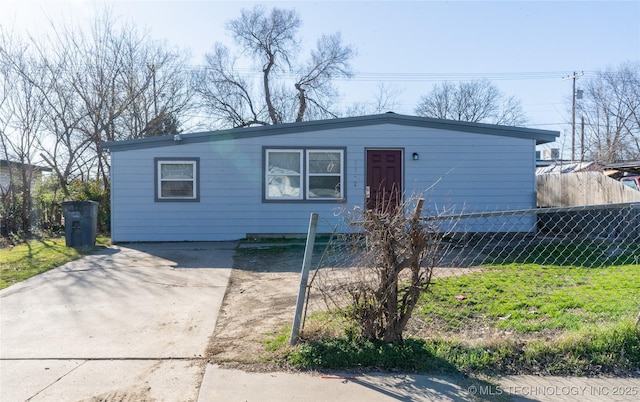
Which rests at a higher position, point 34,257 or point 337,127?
point 337,127

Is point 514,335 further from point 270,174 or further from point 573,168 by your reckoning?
point 573,168

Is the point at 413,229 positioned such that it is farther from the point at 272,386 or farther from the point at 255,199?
the point at 255,199

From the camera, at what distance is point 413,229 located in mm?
3695

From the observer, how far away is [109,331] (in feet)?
15.8

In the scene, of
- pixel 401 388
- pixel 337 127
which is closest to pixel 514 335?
pixel 401 388

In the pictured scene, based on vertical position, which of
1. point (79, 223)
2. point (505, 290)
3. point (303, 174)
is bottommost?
point (505, 290)

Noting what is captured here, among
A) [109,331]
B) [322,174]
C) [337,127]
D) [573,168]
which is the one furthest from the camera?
[573,168]

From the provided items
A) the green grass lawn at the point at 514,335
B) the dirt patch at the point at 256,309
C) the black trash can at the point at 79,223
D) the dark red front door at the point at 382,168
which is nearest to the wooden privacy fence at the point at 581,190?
the dark red front door at the point at 382,168

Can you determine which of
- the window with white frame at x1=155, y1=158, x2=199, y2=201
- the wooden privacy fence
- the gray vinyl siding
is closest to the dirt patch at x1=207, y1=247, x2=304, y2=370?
the gray vinyl siding

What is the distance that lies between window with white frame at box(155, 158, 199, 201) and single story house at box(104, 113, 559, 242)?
26 millimetres

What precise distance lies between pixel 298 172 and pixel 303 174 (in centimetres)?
15

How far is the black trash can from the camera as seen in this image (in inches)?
434

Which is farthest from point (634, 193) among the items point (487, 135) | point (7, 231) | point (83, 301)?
point (7, 231)

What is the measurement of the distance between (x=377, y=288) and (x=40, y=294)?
5.19 meters
